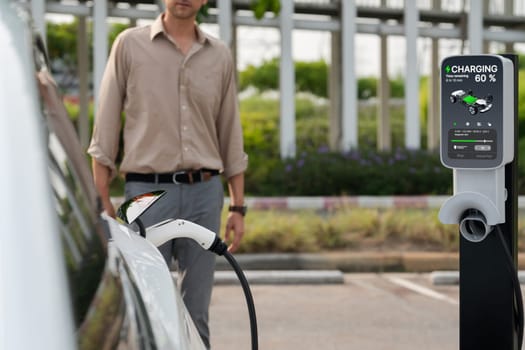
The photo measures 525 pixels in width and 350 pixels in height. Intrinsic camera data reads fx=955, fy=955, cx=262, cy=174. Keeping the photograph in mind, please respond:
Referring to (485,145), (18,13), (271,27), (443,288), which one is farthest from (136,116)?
(271,27)

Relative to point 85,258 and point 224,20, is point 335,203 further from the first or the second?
point 85,258

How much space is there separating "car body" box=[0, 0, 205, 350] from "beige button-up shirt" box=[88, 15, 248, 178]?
2.18 metres

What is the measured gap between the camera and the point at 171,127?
143 inches

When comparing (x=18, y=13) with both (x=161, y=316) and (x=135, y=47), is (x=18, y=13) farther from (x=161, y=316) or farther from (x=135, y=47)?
(x=135, y=47)

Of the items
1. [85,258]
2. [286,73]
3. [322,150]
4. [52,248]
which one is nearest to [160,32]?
[85,258]

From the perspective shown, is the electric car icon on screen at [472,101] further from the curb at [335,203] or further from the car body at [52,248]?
the curb at [335,203]

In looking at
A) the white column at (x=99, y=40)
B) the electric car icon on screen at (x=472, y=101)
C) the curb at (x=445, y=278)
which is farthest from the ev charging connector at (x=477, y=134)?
the white column at (x=99, y=40)

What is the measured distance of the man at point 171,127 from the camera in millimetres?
3635

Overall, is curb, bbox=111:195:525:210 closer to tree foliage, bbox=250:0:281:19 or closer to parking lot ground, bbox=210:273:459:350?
parking lot ground, bbox=210:273:459:350

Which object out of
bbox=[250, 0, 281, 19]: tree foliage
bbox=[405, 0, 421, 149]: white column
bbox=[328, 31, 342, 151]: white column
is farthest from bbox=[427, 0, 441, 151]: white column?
bbox=[250, 0, 281, 19]: tree foliage

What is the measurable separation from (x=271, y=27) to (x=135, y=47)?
1081 centimetres

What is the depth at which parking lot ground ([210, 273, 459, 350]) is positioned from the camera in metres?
5.64

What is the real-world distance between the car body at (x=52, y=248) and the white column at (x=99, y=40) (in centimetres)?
1216

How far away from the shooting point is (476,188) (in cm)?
359
